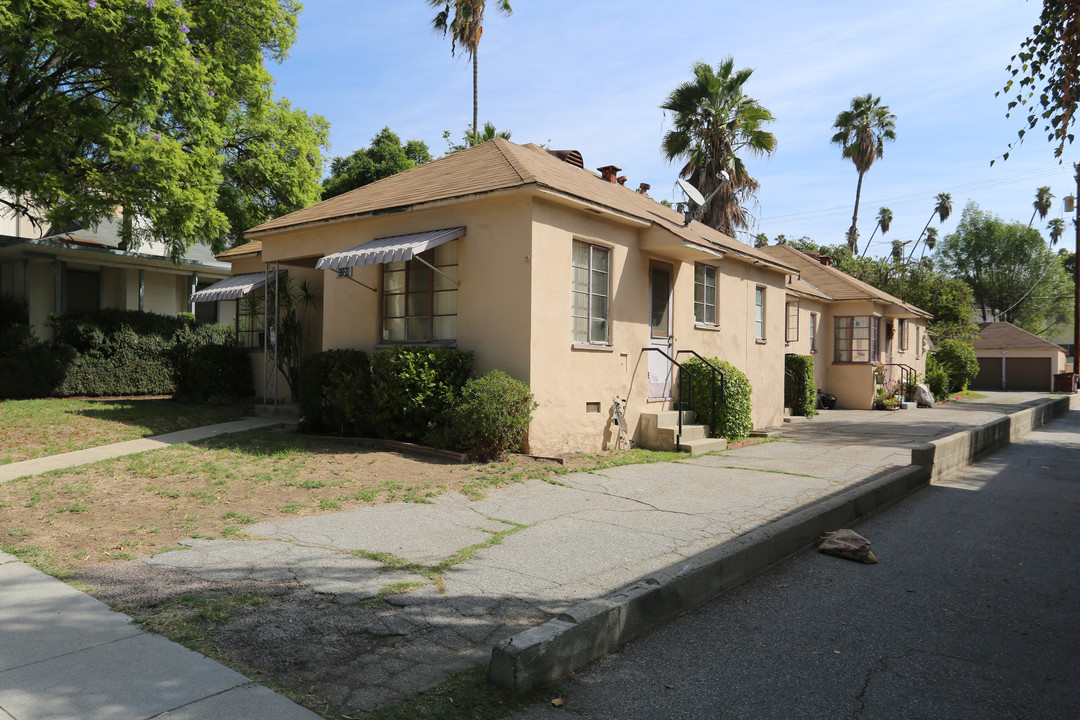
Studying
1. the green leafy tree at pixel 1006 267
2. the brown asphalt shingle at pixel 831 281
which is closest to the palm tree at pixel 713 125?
the brown asphalt shingle at pixel 831 281

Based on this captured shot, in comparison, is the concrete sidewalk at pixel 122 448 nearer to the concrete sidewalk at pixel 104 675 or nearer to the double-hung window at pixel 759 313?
the concrete sidewalk at pixel 104 675

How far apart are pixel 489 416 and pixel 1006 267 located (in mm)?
57715

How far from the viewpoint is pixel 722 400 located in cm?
1245

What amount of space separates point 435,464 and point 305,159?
43.3ft

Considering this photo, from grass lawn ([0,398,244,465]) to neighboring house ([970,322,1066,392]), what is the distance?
46.9m

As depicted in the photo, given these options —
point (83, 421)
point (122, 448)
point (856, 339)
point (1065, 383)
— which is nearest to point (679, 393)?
point (122, 448)

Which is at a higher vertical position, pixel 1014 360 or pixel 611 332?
pixel 611 332

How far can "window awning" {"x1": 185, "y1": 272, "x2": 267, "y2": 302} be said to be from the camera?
43.9 ft

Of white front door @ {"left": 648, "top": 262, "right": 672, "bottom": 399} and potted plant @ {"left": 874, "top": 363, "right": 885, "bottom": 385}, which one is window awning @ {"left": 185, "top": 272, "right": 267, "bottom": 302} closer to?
white front door @ {"left": 648, "top": 262, "right": 672, "bottom": 399}

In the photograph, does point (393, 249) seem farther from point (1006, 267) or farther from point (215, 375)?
point (1006, 267)

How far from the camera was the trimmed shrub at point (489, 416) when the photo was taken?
352 inches

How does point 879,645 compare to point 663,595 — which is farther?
point 663,595

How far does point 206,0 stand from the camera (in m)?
14.3

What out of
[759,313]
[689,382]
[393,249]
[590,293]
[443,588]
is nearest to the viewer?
[443,588]
